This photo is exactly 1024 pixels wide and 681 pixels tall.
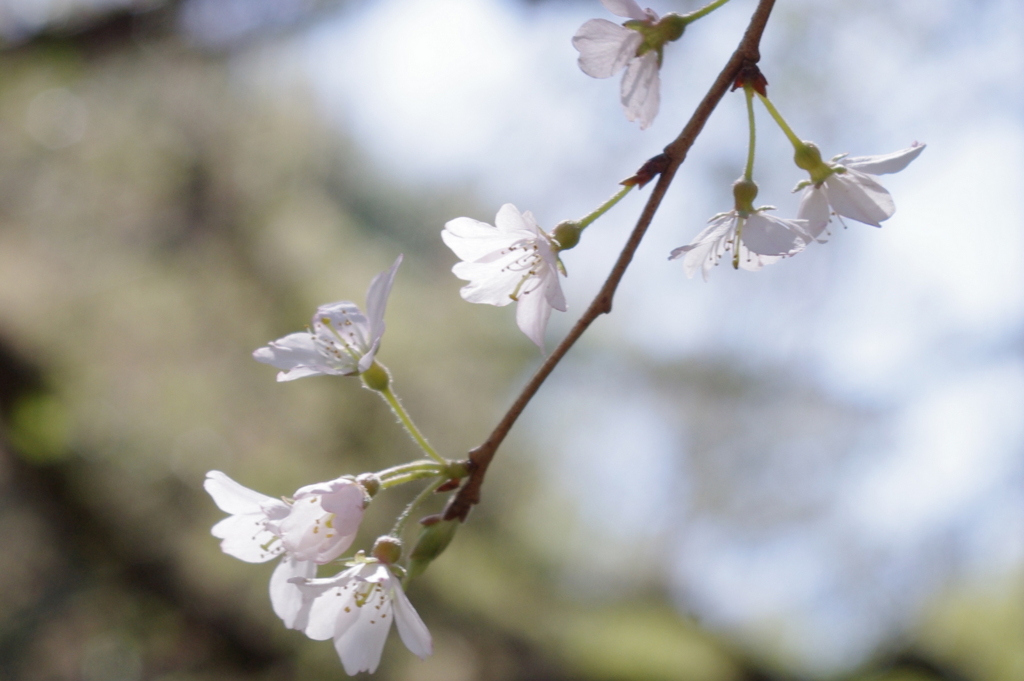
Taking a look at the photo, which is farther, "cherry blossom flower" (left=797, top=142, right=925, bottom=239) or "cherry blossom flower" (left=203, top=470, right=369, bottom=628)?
"cherry blossom flower" (left=797, top=142, right=925, bottom=239)

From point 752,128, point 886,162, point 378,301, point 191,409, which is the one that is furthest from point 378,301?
point 191,409

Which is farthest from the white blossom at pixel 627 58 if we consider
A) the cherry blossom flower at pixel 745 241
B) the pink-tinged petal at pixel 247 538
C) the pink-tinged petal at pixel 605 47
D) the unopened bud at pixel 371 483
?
the pink-tinged petal at pixel 247 538

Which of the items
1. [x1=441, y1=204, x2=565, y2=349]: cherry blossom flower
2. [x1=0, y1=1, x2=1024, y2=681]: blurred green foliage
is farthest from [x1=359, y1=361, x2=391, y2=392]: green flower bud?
[x1=0, y1=1, x2=1024, y2=681]: blurred green foliage

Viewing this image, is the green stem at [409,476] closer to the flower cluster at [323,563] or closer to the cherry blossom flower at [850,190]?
the flower cluster at [323,563]

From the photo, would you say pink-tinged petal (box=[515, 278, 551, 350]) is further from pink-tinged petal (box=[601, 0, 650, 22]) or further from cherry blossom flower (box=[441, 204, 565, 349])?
pink-tinged petal (box=[601, 0, 650, 22])

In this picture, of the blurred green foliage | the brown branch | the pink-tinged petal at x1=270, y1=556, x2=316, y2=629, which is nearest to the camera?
the brown branch

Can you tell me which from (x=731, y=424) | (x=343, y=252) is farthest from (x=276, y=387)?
(x=731, y=424)
